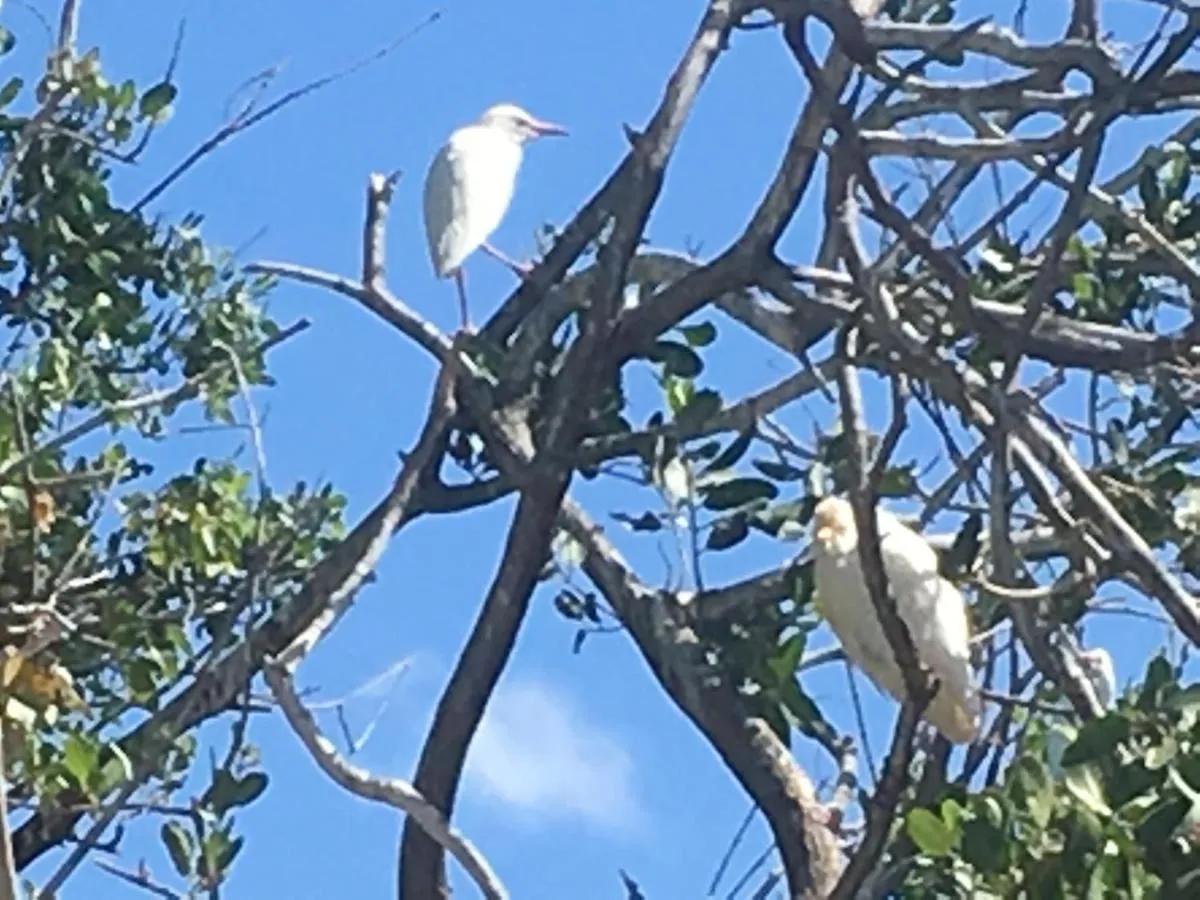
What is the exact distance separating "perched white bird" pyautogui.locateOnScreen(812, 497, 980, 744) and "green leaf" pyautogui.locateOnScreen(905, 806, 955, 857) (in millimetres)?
981

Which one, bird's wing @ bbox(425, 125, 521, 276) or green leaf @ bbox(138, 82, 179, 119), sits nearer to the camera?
green leaf @ bbox(138, 82, 179, 119)

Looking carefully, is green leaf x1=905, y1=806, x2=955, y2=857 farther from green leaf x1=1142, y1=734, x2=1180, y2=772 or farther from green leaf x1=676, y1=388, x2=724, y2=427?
green leaf x1=676, y1=388, x2=724, y2=427

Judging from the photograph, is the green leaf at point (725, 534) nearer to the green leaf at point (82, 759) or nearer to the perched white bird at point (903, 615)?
the perched white bird at point (903, 615)

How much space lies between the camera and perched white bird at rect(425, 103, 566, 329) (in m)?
5.96

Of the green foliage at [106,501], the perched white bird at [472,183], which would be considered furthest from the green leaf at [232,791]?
the perched white bird at [472,183]

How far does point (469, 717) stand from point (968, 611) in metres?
0.76

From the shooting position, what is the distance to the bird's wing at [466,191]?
5.95 metres

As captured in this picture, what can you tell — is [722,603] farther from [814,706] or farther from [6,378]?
[6,378]

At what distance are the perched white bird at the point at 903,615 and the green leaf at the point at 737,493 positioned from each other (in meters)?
0.06

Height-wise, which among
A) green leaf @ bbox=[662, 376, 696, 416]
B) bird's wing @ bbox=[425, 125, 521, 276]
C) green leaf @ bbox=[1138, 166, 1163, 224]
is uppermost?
bird's wing @ bbox=[425, 125, 521, 276]

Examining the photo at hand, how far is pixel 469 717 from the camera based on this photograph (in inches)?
127

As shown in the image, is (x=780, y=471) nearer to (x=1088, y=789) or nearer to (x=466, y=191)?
(x=1088, y=789)

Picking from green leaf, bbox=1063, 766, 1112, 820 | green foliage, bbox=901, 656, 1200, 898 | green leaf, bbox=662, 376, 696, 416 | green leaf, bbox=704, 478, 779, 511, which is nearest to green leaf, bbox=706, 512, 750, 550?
green leaf, bbox=704, 478, 779, 511

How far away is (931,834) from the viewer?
2338 mm
